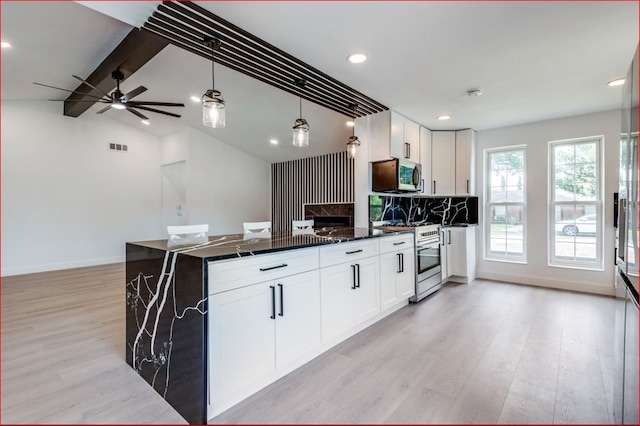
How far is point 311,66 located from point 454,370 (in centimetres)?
271

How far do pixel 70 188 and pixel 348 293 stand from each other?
20.5 ft

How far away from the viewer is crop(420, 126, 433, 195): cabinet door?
4613 mm

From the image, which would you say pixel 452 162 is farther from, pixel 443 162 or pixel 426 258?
pixel 426 258

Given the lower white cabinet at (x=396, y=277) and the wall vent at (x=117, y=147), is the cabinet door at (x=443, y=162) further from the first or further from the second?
the wall vent at (x=117, y=147)

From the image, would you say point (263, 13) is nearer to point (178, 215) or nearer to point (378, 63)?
point (378, 63)

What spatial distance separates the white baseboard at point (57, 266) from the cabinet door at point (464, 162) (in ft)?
23.1

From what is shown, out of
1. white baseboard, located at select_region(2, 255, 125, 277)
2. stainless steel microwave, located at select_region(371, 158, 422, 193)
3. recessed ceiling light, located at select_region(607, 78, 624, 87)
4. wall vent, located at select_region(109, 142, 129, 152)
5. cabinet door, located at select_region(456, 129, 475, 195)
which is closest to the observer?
recessed ceiling light, located at select_region(607, 78, 624, 87)

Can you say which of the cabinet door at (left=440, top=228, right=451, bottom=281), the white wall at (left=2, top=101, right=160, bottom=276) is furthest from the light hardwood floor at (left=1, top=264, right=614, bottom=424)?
the white wall at (left=2, top=101, right=160, bottom=276)

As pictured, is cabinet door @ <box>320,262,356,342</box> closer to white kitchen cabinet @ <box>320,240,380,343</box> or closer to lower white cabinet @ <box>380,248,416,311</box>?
white kitchen cabinet @ <box>320,240,380,343</box>

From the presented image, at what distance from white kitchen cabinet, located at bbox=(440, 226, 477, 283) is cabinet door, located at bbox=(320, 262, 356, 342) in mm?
2451

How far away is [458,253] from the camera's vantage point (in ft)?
14.9

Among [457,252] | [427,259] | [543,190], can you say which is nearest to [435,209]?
[457,252]

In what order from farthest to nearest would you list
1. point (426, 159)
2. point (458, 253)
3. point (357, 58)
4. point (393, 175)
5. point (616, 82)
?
point (426, 159) < point (458, 253) < point (393, 175) < point (616, 82) < point (357, 58)

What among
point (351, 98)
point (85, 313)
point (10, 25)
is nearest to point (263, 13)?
point (351, 98)
